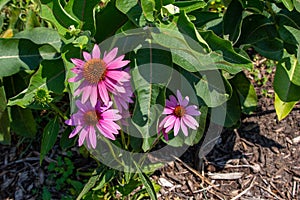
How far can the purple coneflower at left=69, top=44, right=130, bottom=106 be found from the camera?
1487mm

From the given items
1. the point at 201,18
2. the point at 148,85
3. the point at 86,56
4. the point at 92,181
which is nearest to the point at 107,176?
the point at 92,181

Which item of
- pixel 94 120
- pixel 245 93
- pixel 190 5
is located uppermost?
pixel 190 5

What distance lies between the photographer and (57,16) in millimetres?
1673

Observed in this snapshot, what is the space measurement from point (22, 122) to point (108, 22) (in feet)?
2.23

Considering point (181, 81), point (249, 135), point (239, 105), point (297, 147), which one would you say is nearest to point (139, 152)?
point (181, 81)

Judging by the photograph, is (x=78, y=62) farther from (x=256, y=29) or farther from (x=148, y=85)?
(x=256, y=29)

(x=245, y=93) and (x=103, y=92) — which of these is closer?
(x=103, y=92)

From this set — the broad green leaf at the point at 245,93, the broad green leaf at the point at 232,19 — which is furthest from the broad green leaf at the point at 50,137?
the broad green leaf at the point at 245,93

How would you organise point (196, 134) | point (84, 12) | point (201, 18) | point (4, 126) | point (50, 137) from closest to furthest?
1. point (84, 12)
2. point (50, 137)
3. point (201, 18)
4. point (196, 134)
5. point (4, 126)

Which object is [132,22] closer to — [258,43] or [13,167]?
[258,43]

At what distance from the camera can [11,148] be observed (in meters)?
2.35

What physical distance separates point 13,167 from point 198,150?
85cm

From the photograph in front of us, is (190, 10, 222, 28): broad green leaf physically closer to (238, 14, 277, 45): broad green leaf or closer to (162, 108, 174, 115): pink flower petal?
(238, 14, 277, 45): broad green leaf

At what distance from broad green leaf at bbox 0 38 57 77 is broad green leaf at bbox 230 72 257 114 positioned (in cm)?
82
